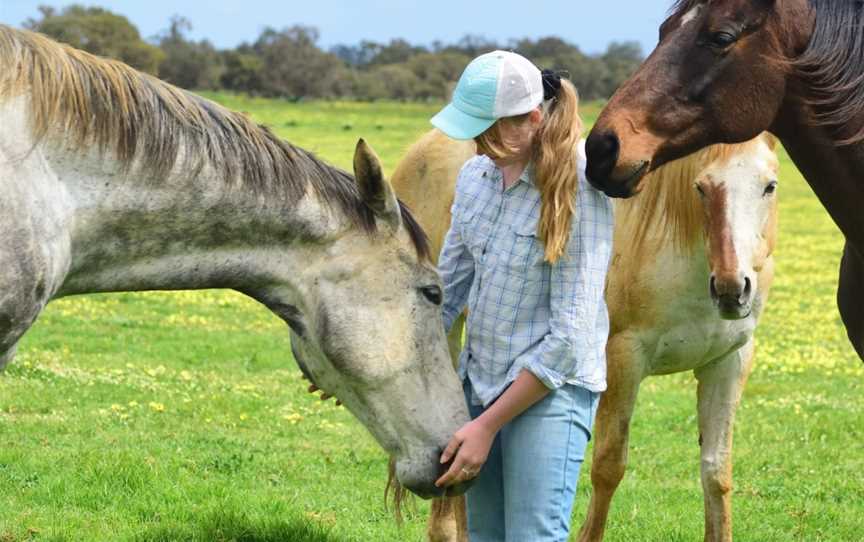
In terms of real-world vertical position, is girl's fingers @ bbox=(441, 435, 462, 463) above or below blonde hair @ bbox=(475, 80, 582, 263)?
below

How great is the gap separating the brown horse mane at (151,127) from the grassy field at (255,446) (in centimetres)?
168

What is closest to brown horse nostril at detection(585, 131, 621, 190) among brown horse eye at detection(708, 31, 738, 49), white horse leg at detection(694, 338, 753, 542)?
brown horse eye at detection(708, 31, 738, 49)

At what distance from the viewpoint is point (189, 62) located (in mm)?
70625

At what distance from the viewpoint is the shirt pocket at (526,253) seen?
3.72 metres

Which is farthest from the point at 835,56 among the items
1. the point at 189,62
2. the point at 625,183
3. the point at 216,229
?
the point at 189,62

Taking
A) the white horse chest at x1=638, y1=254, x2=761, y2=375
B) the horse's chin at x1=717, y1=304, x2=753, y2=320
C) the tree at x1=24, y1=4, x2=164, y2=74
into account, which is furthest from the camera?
the tree at x1=24, y1=4, x2=164, y2=74

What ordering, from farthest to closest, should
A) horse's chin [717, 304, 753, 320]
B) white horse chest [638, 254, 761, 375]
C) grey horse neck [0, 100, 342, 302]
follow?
white horse chest [638, 254, 761, 375]
horse's chin [717, 304, 753, 320]
grey horse neck [0, 100, 342, 302]

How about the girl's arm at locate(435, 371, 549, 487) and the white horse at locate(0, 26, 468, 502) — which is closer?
the white horse at locate(0, 26, 468, 502)

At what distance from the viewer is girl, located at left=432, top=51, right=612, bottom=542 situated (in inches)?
142

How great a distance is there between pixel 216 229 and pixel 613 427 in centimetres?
281

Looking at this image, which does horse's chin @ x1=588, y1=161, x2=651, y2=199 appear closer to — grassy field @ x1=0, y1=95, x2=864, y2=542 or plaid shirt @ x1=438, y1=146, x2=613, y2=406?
plaid shirt @ x1=438, y1=146, x2=613, y2=406

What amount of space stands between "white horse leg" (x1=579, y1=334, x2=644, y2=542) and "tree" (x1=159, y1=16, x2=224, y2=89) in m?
59.3

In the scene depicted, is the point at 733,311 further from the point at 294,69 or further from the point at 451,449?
the point at 294,69

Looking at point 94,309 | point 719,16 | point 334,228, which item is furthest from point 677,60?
point 94,309
